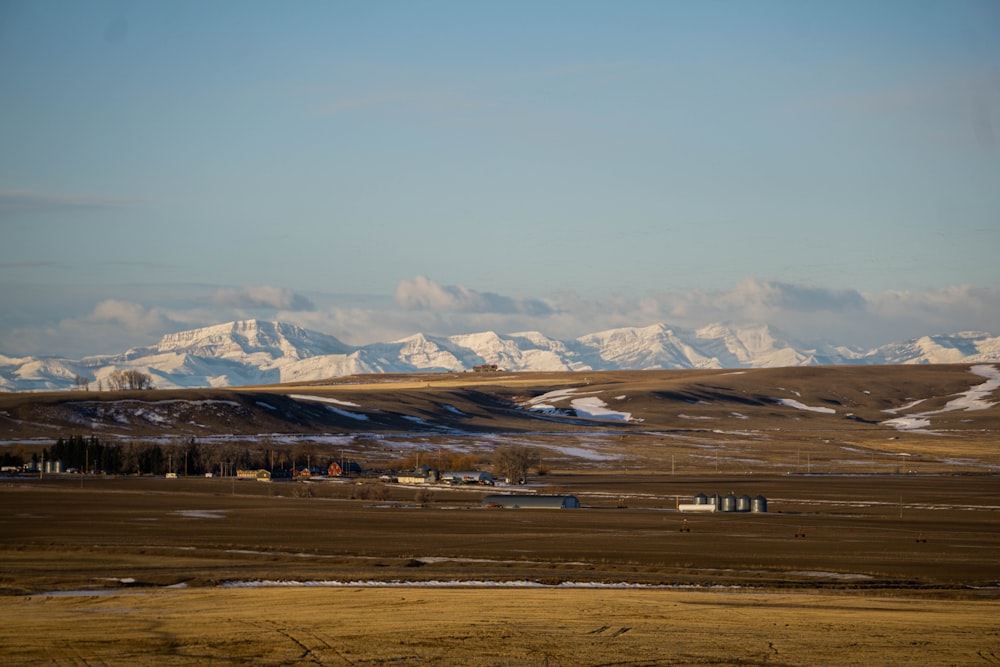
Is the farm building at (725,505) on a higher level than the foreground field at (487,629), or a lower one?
higher

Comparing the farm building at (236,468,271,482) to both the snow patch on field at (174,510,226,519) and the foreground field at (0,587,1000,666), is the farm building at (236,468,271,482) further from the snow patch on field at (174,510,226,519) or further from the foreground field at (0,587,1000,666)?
the foreground field at (0,587,1000,666)

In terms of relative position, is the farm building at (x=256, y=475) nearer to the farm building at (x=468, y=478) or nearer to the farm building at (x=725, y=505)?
the farm building at (x=468, y=478)

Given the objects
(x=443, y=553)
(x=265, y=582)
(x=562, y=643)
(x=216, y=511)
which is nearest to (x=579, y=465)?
(x=216, y=511)

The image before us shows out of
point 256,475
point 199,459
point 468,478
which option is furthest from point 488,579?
point 199,459

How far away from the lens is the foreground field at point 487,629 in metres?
26.8

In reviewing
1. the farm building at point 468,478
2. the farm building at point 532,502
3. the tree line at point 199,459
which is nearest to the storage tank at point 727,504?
the farm building at point 532,502

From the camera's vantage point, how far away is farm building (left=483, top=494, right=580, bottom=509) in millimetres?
83375

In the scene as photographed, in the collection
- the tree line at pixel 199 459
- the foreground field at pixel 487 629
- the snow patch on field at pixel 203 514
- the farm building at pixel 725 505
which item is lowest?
the snow patch on field at pixel 203 514

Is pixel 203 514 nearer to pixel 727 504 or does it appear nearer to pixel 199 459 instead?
pixel 727 504

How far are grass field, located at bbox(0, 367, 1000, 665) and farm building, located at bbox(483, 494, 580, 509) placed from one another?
2138 mm

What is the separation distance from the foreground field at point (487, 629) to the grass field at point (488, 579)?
0.11m

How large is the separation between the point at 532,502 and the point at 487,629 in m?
55.7

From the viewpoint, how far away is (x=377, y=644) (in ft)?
92.4

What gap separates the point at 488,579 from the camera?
1652 inches
